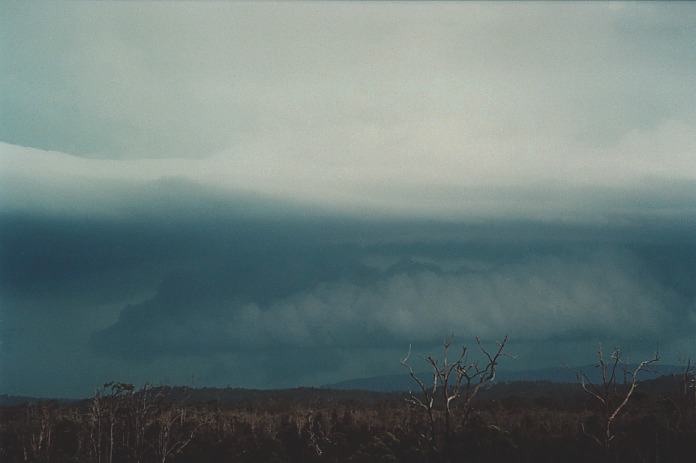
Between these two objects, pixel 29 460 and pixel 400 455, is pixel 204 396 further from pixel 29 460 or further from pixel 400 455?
pixel 400 455

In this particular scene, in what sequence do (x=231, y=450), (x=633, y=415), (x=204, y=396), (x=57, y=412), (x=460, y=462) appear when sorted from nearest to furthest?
(x=460, y=462)
(x=231, y=450)
(x=633, y=415)
(x=57, y=412)
(x=204, y=396)

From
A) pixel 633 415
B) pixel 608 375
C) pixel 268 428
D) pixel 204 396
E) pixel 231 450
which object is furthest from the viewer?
pixel 204 396

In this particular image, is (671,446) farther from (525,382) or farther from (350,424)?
(525,382)

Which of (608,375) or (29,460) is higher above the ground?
(608,375)

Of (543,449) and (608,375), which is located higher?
(608,375)

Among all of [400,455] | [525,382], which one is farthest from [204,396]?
[400,455]

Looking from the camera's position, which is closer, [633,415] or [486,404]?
[633,415]

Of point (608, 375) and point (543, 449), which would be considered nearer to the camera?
point (608, 375)

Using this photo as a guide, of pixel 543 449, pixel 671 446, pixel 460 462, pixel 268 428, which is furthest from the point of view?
pixel 268 428

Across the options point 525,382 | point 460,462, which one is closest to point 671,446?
point 460,462
